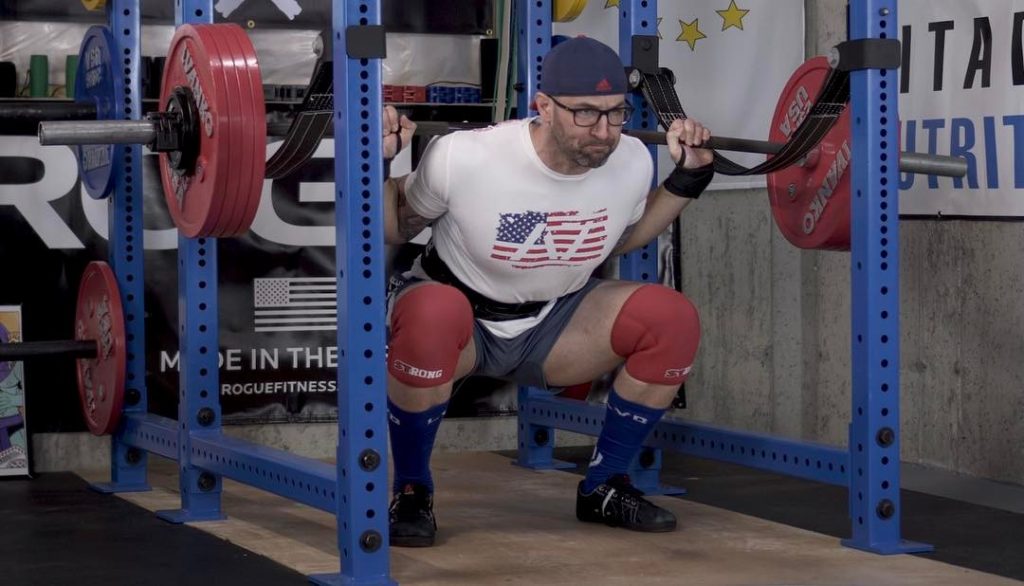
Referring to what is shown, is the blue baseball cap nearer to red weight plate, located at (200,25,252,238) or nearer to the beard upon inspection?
the beard

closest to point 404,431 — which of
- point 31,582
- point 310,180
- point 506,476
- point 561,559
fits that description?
point 561,559

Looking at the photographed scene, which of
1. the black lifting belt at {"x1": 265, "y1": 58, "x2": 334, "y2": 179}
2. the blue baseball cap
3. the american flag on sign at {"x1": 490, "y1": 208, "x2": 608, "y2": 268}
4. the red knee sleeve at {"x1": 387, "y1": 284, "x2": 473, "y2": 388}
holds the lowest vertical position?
the red knee sleeve at {"x1": 387, "y1": 284, "x2": 473, "y2": 388}

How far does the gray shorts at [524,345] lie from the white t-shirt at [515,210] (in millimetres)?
24

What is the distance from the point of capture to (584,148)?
3.38m

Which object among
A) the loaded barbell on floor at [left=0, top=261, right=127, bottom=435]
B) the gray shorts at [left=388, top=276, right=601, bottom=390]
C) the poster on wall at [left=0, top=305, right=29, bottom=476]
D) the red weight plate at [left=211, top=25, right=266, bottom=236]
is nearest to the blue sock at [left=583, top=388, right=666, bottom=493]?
the gray shorts at [left=388, top=276, right=601, bottom=390]

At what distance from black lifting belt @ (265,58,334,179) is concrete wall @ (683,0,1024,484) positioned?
1920 mm

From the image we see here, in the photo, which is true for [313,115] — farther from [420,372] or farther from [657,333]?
[657,333]

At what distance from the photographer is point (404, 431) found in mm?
3412

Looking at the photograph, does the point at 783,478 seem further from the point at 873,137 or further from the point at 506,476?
the point at 873,137

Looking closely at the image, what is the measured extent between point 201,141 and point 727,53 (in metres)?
2.22

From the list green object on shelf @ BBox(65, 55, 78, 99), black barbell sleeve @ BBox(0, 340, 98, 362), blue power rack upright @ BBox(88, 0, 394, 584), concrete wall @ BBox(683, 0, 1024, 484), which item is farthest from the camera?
green object on shelf @ BBox(65, 55, 78, 99)

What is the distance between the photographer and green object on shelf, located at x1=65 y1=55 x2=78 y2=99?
470 centimetres

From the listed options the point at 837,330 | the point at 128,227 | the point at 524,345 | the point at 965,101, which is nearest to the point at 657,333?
the point at 524,345

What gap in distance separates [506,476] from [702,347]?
111cm
